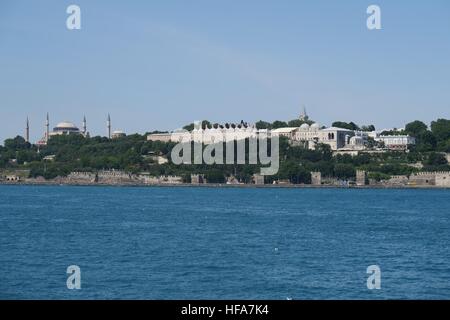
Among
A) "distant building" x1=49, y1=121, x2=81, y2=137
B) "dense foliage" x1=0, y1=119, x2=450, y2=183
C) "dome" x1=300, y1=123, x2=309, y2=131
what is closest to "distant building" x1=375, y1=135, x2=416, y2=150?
"dense foliage" x1=0, y1=119, x2=450, y2=183

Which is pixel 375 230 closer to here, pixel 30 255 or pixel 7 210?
pixel 30 255

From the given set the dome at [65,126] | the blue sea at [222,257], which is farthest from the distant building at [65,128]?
the blue sea at [222,257]

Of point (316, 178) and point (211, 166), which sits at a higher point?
point (211, 166)

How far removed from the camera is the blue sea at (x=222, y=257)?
57.3 feet

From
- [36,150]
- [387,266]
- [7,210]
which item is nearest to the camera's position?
[387,266]

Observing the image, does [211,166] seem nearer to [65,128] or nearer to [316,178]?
[316,178]

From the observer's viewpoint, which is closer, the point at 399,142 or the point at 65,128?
the point at 399,142

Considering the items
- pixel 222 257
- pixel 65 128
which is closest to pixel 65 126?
pixel 65 128

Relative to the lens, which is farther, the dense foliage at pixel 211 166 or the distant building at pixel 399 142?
the distant building at pixel 399 142

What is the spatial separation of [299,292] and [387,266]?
457 centimetres

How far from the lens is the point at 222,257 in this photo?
73.5ft

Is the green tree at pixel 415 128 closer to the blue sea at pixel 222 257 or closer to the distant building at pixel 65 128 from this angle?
the distant building at pixel 65 128

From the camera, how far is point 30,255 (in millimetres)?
22969

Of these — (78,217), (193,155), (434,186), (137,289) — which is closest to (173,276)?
(137,289)
